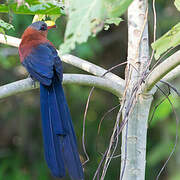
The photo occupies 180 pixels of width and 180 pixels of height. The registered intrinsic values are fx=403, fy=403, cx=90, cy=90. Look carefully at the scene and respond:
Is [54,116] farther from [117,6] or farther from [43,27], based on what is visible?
[117,6]

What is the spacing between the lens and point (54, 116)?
6.82ft

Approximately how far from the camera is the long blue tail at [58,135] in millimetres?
1745

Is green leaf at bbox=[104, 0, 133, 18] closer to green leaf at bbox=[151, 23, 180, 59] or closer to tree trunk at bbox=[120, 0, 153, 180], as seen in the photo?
green leaf at bbox=[151, 23, 180, 59]

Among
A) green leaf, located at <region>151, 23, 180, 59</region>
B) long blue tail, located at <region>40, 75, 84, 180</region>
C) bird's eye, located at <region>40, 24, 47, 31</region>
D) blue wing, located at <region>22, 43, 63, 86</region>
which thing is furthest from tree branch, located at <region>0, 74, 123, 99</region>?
bird's eye, located at <region>40, 24, 47, 31</region>

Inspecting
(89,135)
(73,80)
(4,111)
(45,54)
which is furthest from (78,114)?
(73,80)

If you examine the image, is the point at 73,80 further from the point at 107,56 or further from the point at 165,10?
the point at 107,56

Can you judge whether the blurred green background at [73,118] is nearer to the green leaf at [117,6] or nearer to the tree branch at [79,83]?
the tree branch at [79,83]

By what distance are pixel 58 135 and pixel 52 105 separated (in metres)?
0.25

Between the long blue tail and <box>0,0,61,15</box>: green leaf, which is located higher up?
<box>0,0,61,15</box>: green leaf

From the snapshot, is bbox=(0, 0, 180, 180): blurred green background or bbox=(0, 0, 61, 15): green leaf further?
bbox=(0, 0, 180, 180): blurred green background

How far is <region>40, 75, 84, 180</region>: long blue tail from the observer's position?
1.75 meters

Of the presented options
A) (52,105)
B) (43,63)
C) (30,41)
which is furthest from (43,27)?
(52,105)

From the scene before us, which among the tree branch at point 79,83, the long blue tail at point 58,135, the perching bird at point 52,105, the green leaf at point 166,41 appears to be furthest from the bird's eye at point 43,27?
the green leaf at point 166,41

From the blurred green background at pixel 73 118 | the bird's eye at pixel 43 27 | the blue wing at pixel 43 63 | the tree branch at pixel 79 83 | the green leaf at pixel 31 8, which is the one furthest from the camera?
the blurred green background at pixel 73 118
